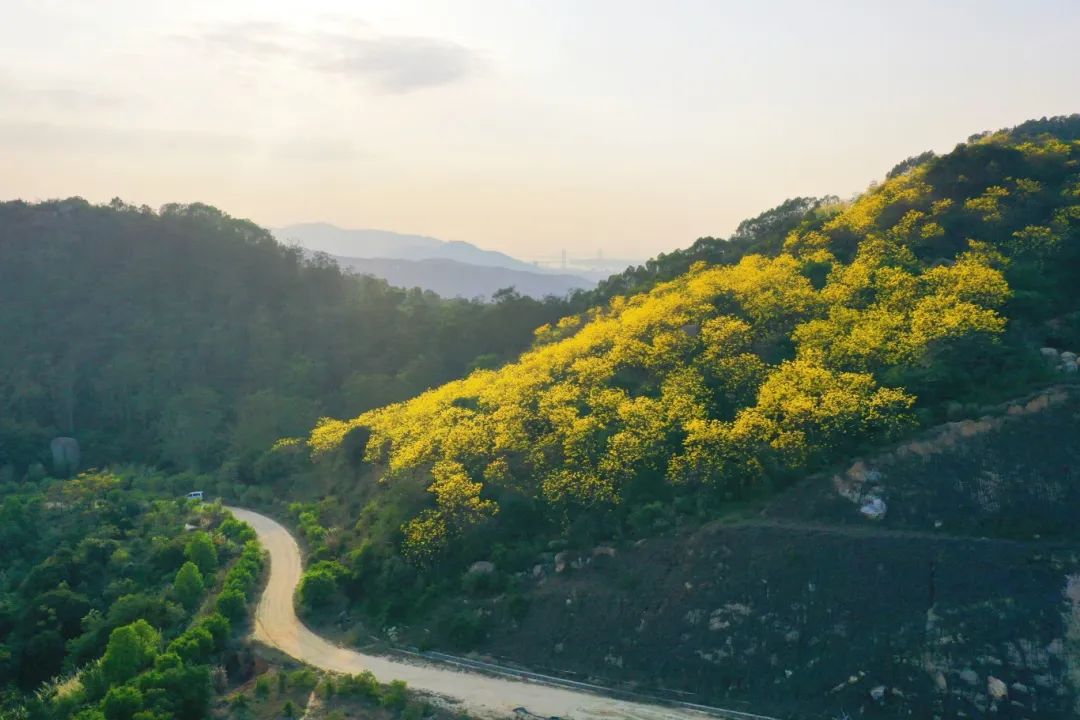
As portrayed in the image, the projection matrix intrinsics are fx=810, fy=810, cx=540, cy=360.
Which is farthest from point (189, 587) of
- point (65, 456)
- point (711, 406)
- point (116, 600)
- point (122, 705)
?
point (65, 456)

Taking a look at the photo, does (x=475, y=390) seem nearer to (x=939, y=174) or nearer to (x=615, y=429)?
(x=615, y=429)

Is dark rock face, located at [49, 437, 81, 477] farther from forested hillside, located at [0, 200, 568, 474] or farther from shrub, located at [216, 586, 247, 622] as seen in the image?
shrub, located at [216, 586, 247, 622]

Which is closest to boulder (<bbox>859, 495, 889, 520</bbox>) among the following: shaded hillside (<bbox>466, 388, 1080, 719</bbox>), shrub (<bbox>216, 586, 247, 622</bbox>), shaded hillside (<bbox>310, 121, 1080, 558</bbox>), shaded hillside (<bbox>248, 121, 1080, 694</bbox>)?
shaded hillside (<bbox>466, 388, 1080, 719</bbox>)

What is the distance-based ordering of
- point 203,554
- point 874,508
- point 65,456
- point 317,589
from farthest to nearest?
point 65,456 < point 203,554 < point 317,589 < point 874,508

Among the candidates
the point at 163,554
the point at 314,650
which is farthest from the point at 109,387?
the point at 314,650

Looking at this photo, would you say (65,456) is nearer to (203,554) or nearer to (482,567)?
(203,554)

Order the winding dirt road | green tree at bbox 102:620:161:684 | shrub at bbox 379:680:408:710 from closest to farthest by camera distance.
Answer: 1. the winding dirt road
2. shrub at bbox 379:680:408:710
3. green tree at bbox 102:620:161:684
